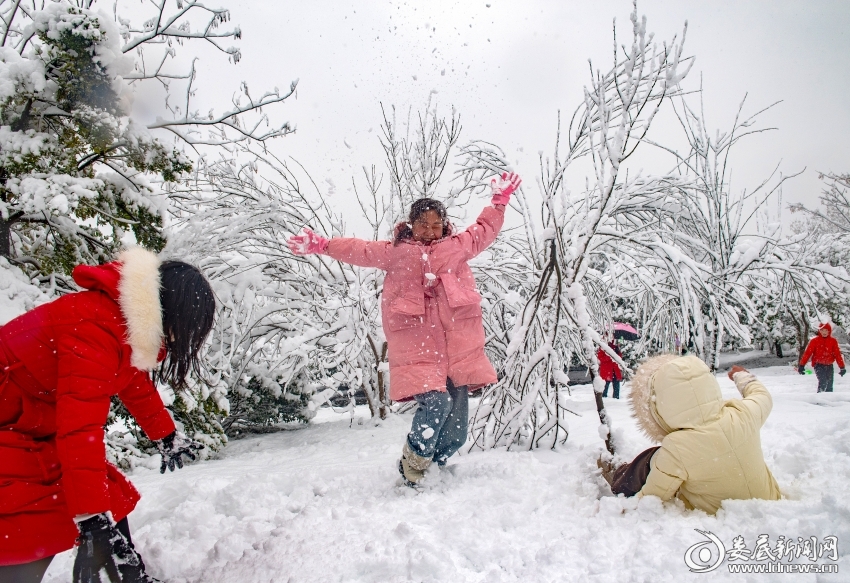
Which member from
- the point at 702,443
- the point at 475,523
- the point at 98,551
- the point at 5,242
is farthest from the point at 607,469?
the point at 5,242

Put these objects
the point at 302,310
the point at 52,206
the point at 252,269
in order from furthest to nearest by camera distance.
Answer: the point at 302,310 → the point at 252,269 → the point at 52,206

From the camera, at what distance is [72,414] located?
52.5 inches

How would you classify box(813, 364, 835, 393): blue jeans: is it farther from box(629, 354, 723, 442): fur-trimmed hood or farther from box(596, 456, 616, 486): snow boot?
box(629, 354, 723, 442): fur-trimmed hood

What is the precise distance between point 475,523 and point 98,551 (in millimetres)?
1213

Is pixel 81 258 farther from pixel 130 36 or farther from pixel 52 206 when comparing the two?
pixel 130 36

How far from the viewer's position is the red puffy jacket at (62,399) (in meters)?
1.33

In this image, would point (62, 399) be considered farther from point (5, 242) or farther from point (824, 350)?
point (824, 350)

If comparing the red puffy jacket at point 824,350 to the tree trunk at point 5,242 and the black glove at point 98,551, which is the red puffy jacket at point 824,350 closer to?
the black glove at point 98,551

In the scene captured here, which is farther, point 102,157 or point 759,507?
point 102,157

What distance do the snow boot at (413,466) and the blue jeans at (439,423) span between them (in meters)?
0.02

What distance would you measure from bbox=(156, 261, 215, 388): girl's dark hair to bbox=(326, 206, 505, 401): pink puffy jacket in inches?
42.1

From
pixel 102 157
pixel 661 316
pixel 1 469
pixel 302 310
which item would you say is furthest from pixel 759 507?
pixel 302 310

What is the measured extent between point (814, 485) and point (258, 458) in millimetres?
4509

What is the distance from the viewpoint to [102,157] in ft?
12.4
